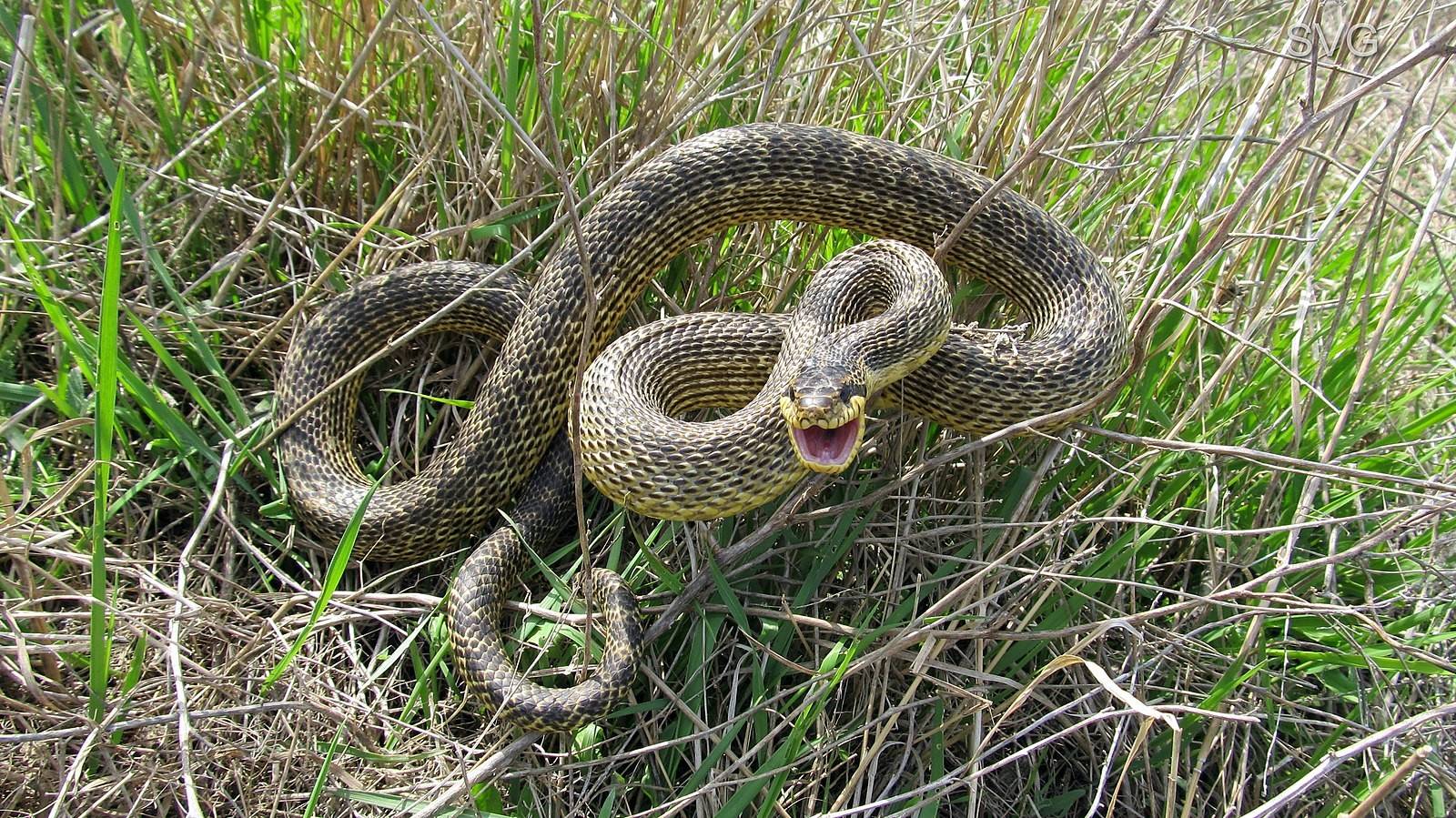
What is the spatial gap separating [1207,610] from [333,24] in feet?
14.0

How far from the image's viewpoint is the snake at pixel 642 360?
11.4ft

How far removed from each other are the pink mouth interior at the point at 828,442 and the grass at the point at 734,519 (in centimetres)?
32

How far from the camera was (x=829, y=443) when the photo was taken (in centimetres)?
329

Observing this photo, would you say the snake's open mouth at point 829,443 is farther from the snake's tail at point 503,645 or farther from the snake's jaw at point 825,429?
the snake's tail at point 503,645

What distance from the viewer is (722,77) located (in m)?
4.20

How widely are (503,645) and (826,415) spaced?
1.42 meters

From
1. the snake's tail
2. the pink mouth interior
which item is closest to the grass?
the snake's tail

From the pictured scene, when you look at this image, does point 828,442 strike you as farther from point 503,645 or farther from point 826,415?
point 503,645

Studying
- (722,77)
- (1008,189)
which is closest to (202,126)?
(722,77)

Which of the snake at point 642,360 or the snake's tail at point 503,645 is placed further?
the snake at point 642,360

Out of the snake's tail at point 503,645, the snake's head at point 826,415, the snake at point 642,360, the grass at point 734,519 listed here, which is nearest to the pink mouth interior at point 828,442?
the snake's head at point 826,415

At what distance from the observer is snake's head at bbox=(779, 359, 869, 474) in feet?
10.5

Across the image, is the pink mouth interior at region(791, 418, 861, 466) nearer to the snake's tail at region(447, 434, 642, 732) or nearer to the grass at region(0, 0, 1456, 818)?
the grass at region(0, 0, 1456, 818)

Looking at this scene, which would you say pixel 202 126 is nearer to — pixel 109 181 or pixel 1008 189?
pixel 109 181
